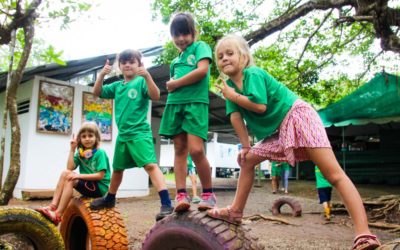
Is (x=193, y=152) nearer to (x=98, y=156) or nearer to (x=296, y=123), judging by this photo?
(x=296, y=123)

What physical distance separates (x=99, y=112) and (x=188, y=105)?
8263mm

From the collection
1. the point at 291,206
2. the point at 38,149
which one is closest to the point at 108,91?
the point at 291,206

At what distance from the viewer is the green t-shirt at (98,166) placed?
3893 mm

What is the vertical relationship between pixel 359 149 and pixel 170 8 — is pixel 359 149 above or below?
below

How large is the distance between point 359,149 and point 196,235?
16.0 m

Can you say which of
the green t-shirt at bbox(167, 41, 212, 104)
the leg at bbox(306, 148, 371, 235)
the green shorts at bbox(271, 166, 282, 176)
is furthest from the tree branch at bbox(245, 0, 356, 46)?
the green shorts at bbox(271, 166, 282, 176)

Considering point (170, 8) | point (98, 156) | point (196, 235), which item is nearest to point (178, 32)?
point (98, 156)

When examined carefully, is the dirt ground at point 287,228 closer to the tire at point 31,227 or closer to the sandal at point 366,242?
the sandal at point 366,242

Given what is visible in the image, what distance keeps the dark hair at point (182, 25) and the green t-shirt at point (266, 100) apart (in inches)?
36.0

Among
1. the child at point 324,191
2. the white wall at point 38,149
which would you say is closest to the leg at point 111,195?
the child at point 324,191

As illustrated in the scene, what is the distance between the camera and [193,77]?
309cm

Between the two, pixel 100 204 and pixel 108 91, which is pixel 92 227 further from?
pixel 108 91

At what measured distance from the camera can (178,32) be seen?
3238 mm

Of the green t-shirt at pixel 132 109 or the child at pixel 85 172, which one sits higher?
the green t-shirt at pixel 132 109
